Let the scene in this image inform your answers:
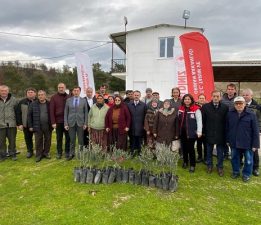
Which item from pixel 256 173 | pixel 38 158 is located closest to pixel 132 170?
pixel 256 173

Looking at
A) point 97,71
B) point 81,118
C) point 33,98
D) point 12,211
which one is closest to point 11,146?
point 33,98

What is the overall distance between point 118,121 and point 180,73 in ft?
10.5

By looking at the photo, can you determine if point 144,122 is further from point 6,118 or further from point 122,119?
point 6,118

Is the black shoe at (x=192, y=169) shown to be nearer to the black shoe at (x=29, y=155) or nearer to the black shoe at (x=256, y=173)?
the black shoe at (x=256, y=173)

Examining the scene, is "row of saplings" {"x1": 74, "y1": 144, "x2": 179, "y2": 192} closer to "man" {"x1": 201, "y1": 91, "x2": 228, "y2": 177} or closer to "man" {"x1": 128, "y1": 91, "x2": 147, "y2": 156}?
"man" {"x1": 201, "y1": 91, "x2": 228, "y2": 177}

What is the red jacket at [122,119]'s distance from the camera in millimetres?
6656

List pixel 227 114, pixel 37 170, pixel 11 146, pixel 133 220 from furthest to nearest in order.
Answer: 1. pixel 11 146
2. pixel 37 170
3. pixel 227 114
4. pixel 133 220

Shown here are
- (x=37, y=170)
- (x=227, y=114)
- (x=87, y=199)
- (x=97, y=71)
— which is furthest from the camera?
(x=97, y=71)

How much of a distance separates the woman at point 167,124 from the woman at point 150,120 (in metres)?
0.47

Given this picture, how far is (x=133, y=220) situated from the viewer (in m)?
3.92

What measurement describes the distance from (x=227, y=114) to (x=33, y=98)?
16.2ft

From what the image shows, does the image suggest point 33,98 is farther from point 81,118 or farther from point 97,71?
point 97,71

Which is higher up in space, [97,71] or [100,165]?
[97,71]

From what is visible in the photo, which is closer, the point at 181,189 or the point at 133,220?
the point at 133,220
